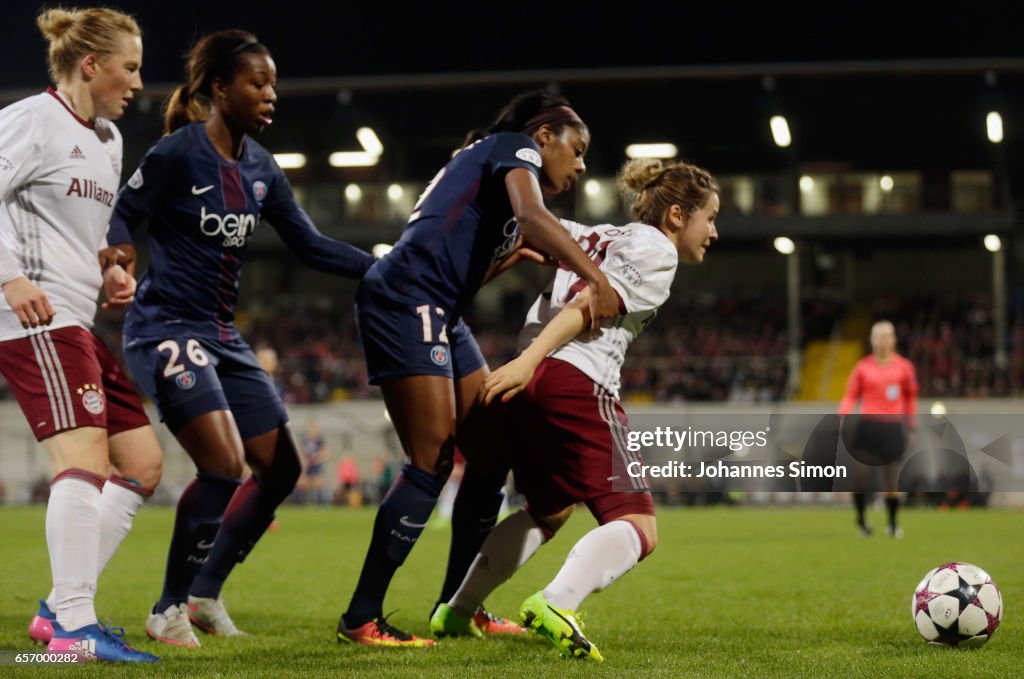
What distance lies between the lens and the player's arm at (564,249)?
12.7ft

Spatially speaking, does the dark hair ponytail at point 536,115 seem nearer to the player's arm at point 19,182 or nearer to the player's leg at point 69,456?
the player's arm at point 19,182

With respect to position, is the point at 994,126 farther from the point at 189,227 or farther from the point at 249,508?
the point at 189,227

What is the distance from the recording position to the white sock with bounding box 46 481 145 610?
172 inches

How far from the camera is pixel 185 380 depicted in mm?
4363

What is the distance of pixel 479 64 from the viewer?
99.9 ft

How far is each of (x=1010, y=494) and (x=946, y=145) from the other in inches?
530

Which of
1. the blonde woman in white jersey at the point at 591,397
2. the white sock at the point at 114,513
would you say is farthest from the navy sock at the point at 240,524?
the blonde woman in white jersey at the point at 591,397

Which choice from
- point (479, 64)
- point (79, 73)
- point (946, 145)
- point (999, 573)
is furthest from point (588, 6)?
point (79, 73)

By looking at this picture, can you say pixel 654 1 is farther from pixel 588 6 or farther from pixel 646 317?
pixel 646 317

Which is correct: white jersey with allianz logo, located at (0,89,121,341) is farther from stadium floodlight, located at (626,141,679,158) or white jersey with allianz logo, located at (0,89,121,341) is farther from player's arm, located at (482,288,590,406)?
stadium floodlight, located at (626,141,679,158)

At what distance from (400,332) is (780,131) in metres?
30.1

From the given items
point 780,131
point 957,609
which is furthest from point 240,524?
point 780,131

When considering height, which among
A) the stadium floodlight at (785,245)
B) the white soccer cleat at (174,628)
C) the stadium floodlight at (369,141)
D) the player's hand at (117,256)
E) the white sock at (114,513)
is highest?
the stadium floodlight at (369,141)

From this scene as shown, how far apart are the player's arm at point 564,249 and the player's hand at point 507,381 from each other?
0.30 meters
